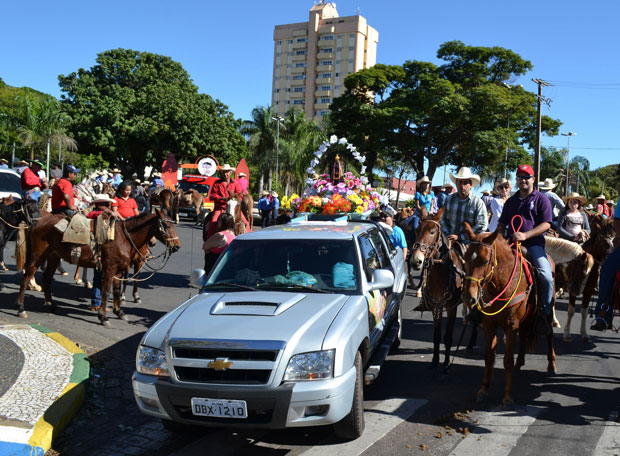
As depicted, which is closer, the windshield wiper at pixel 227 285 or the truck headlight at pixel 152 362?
the truck headlight at pixel 152 362

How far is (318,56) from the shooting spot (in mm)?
110312

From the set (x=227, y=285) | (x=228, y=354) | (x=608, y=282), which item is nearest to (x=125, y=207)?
(x=227, y=285)

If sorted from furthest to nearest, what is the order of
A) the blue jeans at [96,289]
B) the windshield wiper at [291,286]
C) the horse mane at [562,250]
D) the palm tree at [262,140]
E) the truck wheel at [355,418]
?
the palm tree at [262,140], the blue jeans at [96,289], the horse mane at [562,250], the windshield wiper at [291,286], the truck wheel at [355,418]

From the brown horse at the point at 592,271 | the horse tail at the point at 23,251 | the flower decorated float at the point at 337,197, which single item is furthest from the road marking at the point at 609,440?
the horse tail at the point at 23,251

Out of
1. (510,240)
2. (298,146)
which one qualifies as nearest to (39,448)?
(510,240)

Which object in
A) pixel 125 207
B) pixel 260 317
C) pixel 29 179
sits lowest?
pixel 260 317

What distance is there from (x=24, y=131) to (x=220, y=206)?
39.9 meters

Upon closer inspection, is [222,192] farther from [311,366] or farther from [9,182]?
[9,182]

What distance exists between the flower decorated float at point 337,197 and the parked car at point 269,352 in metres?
4.39

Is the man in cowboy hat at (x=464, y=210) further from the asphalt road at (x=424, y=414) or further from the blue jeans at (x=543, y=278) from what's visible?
the asphalt road at (x=424, y=414)

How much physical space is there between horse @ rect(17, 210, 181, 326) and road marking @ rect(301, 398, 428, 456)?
5.31m

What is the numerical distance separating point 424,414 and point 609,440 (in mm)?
1657

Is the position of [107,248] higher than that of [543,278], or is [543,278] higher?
[543,278]

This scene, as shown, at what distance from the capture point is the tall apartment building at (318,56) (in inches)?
4210
